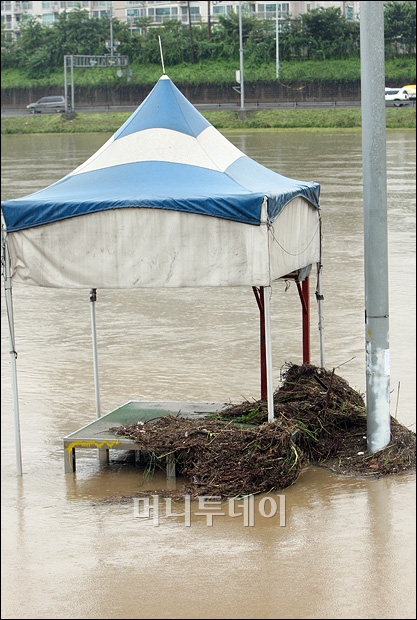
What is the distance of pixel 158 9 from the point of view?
351ft

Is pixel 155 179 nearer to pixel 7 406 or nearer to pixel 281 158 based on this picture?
pixel 7 406

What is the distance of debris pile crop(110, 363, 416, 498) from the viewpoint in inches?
331

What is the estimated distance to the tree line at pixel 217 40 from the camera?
73812 millimetres

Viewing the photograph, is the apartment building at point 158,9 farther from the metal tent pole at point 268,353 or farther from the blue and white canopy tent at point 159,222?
the metal tent pole at point 268,353

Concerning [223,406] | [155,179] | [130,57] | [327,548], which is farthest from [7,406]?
[130,57]

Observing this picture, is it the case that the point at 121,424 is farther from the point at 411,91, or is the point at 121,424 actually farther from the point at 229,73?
the point at 229,73

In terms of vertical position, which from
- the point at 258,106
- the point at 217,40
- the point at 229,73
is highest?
the point at 217,40

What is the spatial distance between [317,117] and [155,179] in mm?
49960

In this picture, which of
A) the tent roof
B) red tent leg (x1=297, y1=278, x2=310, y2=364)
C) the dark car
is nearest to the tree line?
the dark car

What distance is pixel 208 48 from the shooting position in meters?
77.7

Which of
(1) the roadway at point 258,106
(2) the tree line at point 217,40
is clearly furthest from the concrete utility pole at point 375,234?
(2) the tree line at point 217,40

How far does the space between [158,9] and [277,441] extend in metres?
104

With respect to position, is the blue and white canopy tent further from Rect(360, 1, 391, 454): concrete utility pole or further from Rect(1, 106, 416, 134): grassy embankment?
Rect(1, 106, 416, 134): grassy embankment

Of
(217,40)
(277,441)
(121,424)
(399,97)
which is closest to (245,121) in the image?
(399,97)
